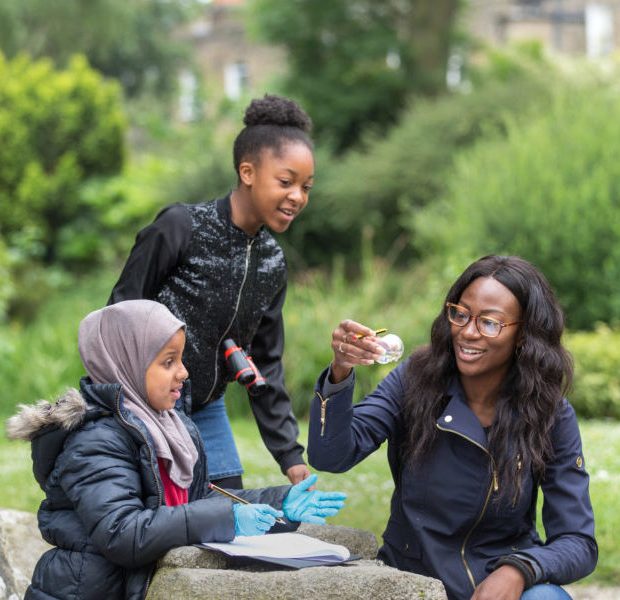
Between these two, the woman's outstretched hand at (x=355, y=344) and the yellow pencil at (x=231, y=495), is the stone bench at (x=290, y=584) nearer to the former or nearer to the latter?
the yellow pencil at (x=231, y=495)

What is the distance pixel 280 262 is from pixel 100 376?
118 centimetres

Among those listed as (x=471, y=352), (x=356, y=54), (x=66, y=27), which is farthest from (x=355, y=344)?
(x=66, y=27)

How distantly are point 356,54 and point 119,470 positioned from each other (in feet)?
50.0

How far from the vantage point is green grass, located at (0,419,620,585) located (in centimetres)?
528

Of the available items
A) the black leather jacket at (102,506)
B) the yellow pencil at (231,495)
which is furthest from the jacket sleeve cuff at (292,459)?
the black leather jacket at (102,506)

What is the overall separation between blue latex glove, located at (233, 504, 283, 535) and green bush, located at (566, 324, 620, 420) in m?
6.53

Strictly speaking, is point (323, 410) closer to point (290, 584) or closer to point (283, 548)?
point (283, 548)

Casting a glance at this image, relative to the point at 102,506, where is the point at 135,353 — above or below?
above

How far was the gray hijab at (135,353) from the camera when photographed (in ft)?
9.47

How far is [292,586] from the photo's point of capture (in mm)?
2674

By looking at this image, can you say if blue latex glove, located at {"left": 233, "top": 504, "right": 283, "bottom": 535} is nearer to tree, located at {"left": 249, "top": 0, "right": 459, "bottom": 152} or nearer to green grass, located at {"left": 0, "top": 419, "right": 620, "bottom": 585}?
green grass, located at {"left": 0, "top": 419, "right": 620, "bottom": 585}

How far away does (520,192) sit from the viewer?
10.6 meters

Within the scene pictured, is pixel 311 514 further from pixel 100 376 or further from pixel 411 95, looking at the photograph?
pixel 411 95

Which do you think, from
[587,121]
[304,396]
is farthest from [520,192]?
[304,396]
